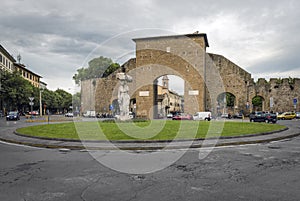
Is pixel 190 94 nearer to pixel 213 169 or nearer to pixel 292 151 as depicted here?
pixel 292 151

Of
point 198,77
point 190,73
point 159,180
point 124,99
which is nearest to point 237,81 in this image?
point 198,77

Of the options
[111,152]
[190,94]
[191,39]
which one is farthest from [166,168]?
[191,39]

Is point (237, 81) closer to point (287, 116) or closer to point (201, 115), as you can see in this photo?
point (287, 116)

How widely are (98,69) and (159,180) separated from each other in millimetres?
70987

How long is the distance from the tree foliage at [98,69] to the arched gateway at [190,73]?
28012 mm

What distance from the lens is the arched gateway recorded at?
43.4 m

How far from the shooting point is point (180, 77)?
4438 cm

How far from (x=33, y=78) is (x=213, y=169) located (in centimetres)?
10079

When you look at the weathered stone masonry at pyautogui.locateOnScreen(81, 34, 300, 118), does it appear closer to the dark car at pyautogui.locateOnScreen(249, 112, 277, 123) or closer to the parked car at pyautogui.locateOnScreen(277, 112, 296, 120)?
the parked car at pyautogui.locateOnScreen(277, 112, 296, 120)

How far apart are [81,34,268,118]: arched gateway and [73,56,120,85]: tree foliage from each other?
28.0 m

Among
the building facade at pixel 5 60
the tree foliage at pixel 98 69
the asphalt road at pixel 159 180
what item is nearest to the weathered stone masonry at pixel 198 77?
the tree foliage at pixel 98 69

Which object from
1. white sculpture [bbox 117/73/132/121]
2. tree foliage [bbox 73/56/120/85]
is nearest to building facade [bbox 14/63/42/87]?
tree foliage [bbox 73/56/120/85]

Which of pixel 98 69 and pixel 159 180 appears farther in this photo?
pixel 98 69

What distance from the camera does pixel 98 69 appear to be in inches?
2938
